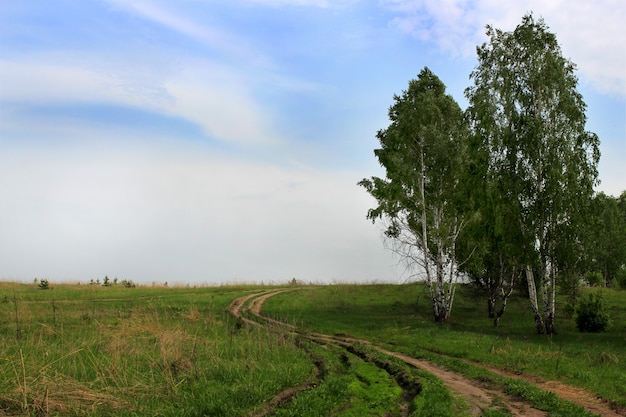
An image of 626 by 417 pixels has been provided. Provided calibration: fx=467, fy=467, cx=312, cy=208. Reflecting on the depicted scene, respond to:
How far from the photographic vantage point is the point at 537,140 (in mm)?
36531

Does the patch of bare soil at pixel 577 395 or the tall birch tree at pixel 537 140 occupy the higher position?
the tall birch tree at pixel 537 140

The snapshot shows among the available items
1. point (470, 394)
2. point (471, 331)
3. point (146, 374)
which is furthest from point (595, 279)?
point (146, 374)

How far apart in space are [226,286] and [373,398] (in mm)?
61170

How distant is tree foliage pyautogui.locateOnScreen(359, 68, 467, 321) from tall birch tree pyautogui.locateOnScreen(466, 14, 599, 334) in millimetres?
2852

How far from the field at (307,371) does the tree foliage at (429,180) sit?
6.13 metres

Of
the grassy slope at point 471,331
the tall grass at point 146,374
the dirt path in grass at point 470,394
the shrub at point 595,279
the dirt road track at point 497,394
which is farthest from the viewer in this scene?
the shrub at point 595,279

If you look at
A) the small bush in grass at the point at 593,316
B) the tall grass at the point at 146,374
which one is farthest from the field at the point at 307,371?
the small bush in grass at the point at 593,316

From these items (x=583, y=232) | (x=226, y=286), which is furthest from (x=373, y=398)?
(x=226, y=286)

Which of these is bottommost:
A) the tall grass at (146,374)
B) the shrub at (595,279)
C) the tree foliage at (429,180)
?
the tall grass at (146,374)

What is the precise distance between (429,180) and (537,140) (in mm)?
9559

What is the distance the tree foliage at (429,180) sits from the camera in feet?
135

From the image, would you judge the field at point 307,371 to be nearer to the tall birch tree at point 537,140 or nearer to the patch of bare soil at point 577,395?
the patch of bare soil at point 577,395

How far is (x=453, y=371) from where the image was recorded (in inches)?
807

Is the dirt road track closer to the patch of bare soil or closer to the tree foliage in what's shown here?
the patch of bare soil
